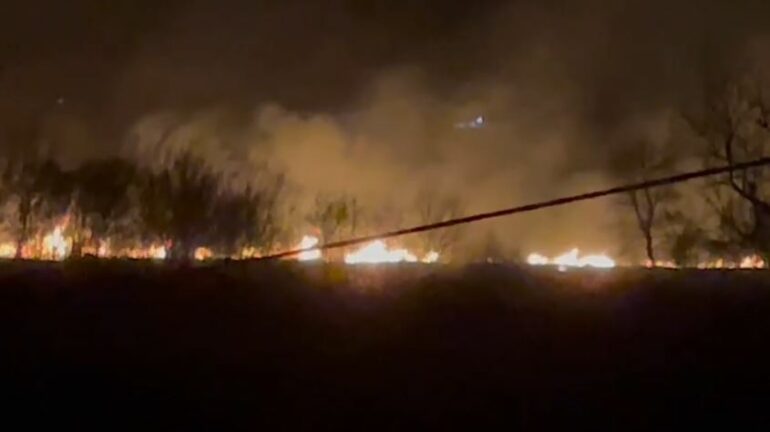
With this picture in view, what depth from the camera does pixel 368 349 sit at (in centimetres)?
700

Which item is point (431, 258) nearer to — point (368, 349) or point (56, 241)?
point (56, 241)

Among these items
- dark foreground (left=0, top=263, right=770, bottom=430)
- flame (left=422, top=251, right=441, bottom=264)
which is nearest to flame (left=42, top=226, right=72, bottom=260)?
flame (left=422, top=251, right=441, bottom=264)

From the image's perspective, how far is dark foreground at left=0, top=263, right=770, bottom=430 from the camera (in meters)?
6.55

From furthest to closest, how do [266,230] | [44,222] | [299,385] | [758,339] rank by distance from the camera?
[266,230]
[44,222]
[758,339]
[299,385]

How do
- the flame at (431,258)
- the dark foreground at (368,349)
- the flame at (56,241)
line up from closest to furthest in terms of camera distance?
the dark foreground at (368,349) → the flame at (431,258) → the flame at (56,241)

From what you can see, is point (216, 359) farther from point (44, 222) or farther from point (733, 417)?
point (44, 222)

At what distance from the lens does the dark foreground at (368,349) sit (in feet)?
21.5

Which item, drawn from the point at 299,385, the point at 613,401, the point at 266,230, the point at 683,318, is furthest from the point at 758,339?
the point at 266,230

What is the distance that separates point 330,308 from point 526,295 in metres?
1.16

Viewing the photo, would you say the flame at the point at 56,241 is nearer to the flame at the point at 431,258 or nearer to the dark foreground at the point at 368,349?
the flame at the point at 431,258

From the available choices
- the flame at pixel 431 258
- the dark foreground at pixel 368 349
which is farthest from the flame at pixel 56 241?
the dark foreground at pixel 368 349

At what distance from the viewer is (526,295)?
7.65 m

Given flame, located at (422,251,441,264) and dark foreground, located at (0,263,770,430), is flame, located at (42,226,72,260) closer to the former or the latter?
flame, located at (422,251,441,264)

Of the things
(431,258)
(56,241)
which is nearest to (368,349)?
(431,258)
